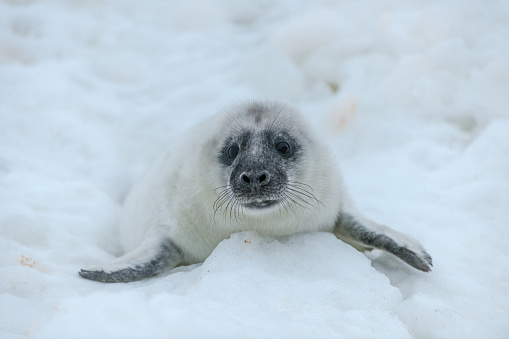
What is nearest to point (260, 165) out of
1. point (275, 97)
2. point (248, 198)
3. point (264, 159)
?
point (264, 159)

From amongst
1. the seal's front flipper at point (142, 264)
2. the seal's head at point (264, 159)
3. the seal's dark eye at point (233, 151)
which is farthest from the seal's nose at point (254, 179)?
the seal's front flipper at point (142, 264)

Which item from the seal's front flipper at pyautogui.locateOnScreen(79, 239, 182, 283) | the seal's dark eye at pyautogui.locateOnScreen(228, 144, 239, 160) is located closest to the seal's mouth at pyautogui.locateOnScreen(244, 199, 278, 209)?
the seal's dark eye at pyautogui.locateOnScreen(228, 144, 239, 160)

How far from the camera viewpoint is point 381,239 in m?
2.40

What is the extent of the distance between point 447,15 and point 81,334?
4567 millimetres

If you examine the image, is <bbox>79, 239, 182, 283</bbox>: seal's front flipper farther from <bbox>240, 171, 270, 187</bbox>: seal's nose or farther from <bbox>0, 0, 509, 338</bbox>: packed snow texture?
<bbox>240, 171, 270, 187</bbox>: seal's nose

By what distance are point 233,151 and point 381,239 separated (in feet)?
2.96

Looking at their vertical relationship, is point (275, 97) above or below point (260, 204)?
above

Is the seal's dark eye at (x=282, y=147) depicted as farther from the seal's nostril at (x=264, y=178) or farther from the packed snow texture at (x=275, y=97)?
the packed snow texture at (x=275, y=97)

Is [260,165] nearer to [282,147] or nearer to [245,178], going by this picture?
[245,178]

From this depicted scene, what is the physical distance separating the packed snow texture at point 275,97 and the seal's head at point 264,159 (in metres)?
0.22

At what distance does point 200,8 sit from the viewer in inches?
225

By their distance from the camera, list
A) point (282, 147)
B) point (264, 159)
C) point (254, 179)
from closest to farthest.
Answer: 1. point (254, 179)
2. point (264, 159)
3. point (282, 147)

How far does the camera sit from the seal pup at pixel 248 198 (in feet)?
7.27

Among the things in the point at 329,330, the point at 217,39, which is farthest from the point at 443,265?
the point at 217,39
